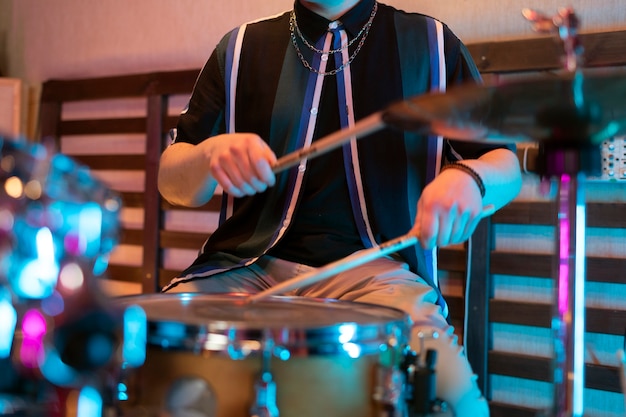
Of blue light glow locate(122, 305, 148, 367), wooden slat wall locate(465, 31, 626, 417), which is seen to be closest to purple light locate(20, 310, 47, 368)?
blue light glow locate(122, 305, 148, 367)

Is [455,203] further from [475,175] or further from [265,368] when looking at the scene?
[265,368]

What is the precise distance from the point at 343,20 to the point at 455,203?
0.56m

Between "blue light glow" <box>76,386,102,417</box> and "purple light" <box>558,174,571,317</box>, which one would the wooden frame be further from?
"purple light" <box>558,174,571,317</box>

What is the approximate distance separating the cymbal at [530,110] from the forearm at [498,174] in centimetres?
17

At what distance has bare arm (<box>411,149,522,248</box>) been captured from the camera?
104 centimetres

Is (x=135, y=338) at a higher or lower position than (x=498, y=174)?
lower

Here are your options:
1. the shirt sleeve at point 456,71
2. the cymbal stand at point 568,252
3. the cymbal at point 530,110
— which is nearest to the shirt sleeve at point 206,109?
the shirt sleeve at point 456,71

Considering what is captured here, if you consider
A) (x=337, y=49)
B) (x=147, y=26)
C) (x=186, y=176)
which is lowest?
(x=186, y=176)

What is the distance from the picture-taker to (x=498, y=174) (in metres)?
1.23

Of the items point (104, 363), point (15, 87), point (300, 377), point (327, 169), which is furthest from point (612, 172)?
point (15, 87)

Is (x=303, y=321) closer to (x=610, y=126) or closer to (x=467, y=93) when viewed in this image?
(x=467, y=93)

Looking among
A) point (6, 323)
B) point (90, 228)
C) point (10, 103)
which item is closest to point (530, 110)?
point (90, 228)

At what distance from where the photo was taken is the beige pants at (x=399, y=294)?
3.47ft

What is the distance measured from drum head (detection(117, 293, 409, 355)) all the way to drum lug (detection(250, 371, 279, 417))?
39 millimetres
